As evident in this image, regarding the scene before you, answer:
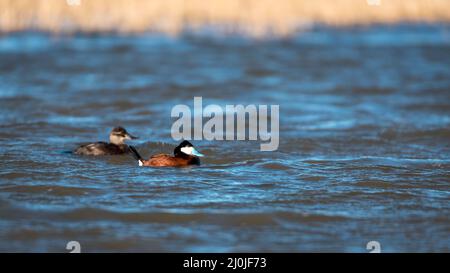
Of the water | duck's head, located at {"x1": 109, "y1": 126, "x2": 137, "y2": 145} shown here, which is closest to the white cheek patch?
the water

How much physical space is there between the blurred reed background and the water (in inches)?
15.4

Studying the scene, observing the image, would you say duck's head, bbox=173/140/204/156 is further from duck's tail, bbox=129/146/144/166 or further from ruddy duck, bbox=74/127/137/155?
ruddy duck, bbox=74/127/137/155

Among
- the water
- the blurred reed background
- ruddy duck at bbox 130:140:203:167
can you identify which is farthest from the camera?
the blurred reed background

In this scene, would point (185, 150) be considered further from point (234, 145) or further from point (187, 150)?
point (234, 145)

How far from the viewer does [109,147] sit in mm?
A: 9953

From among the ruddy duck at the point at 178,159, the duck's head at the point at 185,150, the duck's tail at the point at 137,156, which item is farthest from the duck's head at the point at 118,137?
the duck's head at the point at 185,150

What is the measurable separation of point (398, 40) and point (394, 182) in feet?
37.8

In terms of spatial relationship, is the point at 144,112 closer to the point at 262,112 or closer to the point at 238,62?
the point at 262,112

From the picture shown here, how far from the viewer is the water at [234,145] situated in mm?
7223

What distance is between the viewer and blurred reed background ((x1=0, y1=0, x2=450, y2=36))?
1819cm

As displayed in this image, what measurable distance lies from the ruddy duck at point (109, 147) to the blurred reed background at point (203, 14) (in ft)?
26.8

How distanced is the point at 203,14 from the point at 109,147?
9.28m

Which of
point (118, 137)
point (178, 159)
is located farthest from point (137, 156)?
point (118, 137)

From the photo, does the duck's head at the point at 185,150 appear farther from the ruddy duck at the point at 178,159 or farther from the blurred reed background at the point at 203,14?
the blurred reed background at the point at 203,14
